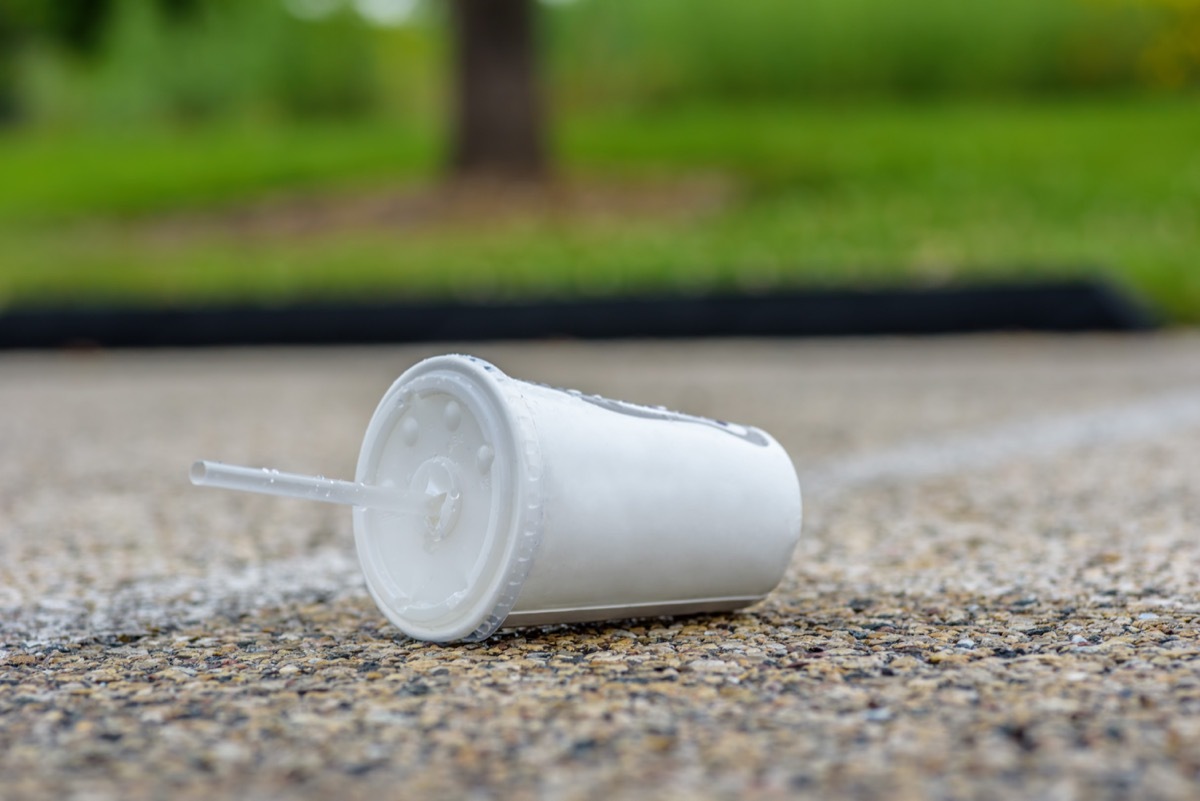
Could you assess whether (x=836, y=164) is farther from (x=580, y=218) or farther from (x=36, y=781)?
(x=36, y=781)

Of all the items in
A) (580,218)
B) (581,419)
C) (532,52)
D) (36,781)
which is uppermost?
(532,52)

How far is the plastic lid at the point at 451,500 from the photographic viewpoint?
6.94 ft

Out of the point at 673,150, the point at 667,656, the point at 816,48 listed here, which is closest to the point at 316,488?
the point at 667,656

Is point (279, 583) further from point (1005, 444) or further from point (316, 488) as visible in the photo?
point (1005, 444)

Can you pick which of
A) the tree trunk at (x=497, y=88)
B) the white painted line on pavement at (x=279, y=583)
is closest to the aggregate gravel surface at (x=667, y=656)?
the white painted line on pavement at (x=279, y=583)

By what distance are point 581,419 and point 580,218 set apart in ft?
37.1

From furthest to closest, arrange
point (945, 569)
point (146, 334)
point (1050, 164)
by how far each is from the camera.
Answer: point (1050, 164), point (146, 334), point (945, 569)

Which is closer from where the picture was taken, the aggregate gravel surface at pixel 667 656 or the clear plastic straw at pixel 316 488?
the aggregate gravel surface at pixel 667 656

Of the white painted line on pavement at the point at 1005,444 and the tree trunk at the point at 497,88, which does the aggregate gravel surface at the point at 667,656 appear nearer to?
the white painted line on pavement at the point at 1005,444

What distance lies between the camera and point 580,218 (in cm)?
1340

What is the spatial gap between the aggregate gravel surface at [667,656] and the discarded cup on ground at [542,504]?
78 millimetres

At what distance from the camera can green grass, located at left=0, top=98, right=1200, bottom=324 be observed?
1092 centimetres

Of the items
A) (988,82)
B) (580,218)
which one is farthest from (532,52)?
(988,82)

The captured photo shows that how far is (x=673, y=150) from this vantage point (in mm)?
16484
